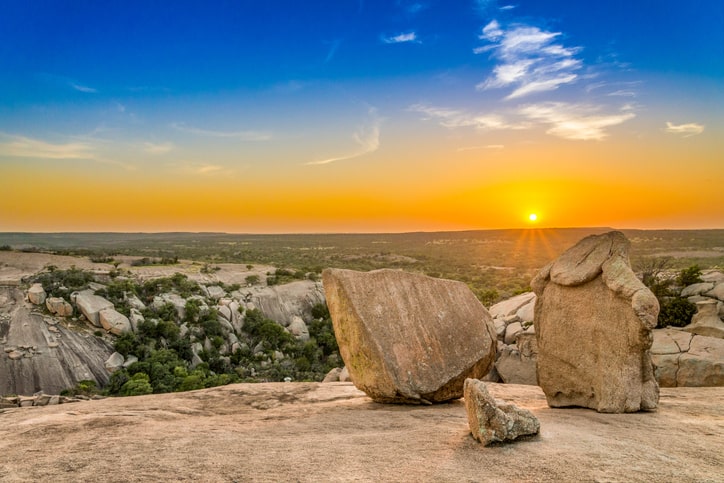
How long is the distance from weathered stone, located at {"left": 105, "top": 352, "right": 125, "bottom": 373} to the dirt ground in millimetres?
18882

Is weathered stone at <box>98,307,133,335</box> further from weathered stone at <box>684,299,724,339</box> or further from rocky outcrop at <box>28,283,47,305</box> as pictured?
weathered stone at <box>684,299,724,339</box>

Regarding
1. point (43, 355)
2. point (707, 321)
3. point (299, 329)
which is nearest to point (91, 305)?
point (43, 355)

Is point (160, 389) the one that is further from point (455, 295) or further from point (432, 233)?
point (432, 233)

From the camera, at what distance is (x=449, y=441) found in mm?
6668

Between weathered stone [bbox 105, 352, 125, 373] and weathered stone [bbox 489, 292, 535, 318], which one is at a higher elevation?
weathered stone [bbox 489, 292, 535, 318]

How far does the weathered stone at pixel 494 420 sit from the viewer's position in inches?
249

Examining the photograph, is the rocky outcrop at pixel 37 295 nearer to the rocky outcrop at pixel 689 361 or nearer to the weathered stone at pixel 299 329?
the weathered stone at pixel 299 329

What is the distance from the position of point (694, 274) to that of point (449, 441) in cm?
1599

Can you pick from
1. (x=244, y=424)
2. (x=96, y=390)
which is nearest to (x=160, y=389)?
(x=96, y=390)

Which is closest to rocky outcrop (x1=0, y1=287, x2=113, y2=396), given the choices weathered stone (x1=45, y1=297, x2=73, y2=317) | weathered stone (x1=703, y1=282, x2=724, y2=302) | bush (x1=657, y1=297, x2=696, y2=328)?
weathered stone (x1=45, y1=297, x2=73, y2=317)

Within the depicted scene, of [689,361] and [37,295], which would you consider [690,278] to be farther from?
[37,295]

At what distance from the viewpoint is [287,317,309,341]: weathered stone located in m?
36.9

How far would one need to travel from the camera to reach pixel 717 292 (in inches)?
627

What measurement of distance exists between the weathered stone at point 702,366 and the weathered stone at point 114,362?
89.1ft
